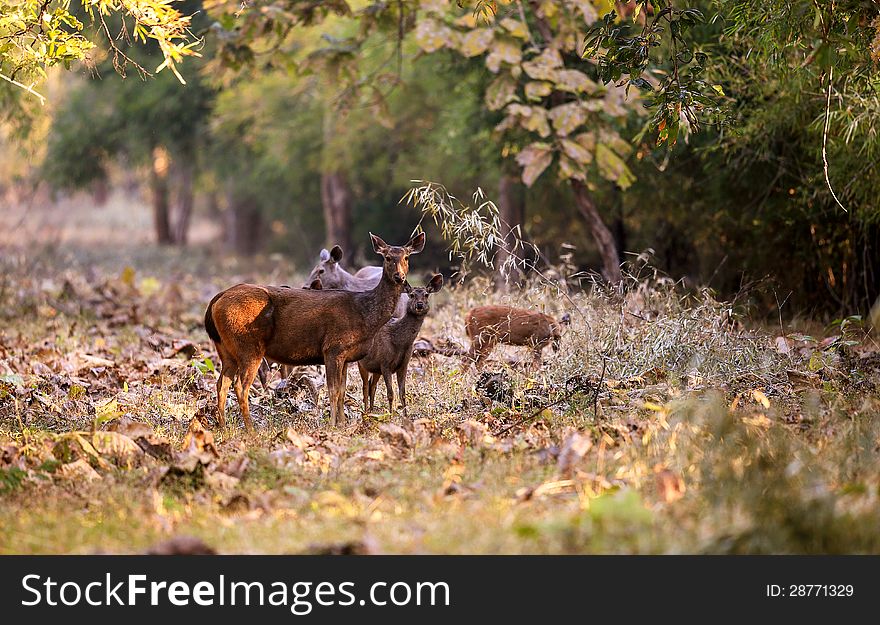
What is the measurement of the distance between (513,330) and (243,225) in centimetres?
3051

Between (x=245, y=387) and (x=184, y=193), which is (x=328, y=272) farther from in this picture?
(x=184, y=193)

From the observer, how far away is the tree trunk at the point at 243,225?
38938mm

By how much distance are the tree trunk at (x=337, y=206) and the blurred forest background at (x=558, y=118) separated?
6 cm

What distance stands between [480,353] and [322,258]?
7.66 ft

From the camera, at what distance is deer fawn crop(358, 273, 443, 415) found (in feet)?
31.4

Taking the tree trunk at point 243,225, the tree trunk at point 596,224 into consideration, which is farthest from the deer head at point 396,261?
the tree trunk at point 243,225

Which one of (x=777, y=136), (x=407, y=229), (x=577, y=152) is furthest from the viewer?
(x=407, y=229)

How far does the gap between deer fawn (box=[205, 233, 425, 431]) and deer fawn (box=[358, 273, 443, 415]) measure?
0.34m

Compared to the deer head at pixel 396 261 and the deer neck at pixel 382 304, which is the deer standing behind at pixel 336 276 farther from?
the deer head at pixel 396 261

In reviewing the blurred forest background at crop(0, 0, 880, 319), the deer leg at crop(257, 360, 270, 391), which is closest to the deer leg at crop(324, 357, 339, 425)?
the deer leg at crop(257, 360, 270, 391)

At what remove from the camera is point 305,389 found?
10656 mm
